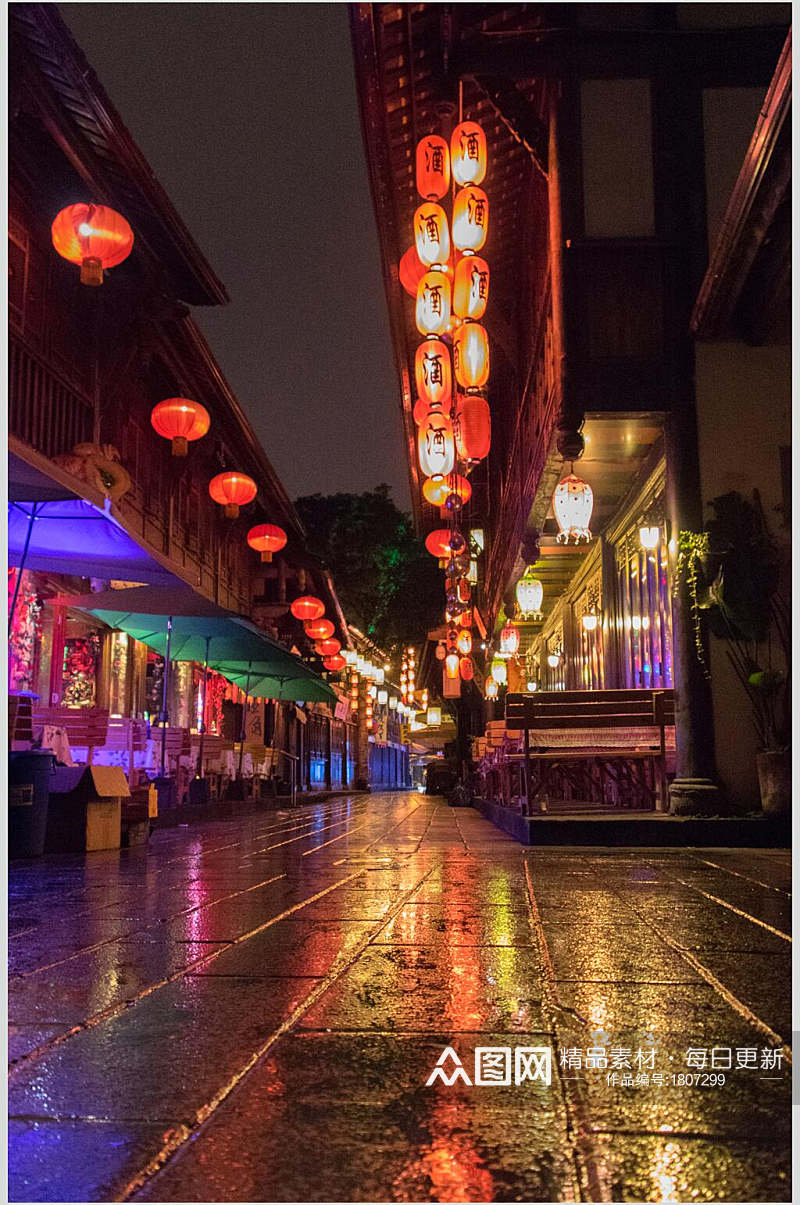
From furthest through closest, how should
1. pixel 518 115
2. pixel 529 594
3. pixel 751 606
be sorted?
pixel 529 594 → pixel 518 115 → pixel 751 606

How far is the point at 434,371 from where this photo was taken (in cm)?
1303

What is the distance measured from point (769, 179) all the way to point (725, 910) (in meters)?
6.12

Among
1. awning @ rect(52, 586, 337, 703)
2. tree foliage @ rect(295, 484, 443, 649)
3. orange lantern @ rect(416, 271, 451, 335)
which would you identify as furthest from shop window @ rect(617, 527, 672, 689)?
tree foliage @ rect(295, 484, 443, 649)

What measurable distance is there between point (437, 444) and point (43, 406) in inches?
220

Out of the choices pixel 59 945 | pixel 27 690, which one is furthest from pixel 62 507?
pixel 27 690

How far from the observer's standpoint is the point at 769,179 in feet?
25.7

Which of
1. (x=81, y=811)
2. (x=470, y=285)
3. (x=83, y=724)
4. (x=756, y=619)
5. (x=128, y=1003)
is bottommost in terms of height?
(x=81, y=811)

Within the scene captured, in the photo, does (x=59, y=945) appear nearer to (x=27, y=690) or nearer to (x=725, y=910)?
(x=725, y=910)

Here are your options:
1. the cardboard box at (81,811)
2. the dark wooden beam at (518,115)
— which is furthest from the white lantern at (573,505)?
the cardboard box at (81,811)

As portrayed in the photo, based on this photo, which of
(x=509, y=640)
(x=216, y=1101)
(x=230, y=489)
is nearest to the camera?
(x=216, y=1101)

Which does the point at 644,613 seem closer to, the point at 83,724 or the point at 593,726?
the point at 593,726

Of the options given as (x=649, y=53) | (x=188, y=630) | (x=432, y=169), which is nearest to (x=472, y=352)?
(x=432, y=169)

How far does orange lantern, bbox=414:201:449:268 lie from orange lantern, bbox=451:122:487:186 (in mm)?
654

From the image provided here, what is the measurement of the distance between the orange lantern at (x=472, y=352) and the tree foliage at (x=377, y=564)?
28.4m
